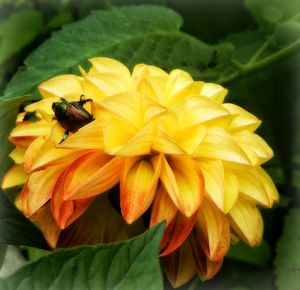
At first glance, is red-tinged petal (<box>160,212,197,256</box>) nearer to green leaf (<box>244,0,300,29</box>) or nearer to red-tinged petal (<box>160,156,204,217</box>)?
red-tinged petal (<box>160,156,204,217</box>)

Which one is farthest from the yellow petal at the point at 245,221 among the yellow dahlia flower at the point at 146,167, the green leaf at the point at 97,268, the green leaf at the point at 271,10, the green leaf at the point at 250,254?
the green leaf at the point at 271,10

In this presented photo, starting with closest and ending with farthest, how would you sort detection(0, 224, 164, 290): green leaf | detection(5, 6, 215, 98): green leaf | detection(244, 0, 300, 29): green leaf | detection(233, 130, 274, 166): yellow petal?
1. detection(0, 224, 164, 290): green leaf
2. detection(233, 130, 274, 166): yellow petal
3. detection(5, 6, 215, 98): green leaf
4. detection(244, 0, 300, 29): green leaf

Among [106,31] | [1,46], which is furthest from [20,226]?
[1,46]

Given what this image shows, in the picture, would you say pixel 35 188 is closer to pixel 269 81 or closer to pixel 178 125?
pixel 178 125

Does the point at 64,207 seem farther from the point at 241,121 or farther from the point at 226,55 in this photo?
the point at 226,55

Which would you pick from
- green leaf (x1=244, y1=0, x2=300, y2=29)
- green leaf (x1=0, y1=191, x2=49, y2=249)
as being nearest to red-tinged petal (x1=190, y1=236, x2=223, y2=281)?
green leaf (x1=0, y1=191, x2=49, y2=249)
